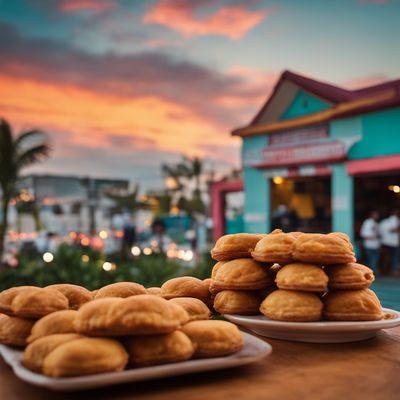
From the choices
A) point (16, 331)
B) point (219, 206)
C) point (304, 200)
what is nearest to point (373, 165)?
point (304, 200)

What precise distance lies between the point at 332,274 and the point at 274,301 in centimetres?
21

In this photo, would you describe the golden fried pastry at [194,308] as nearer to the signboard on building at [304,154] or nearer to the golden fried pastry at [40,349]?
the golden fried pastry at [40,349]

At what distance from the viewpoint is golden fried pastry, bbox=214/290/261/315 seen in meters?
1.66

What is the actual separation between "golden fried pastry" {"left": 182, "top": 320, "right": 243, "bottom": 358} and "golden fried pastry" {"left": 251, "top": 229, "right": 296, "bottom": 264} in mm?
425

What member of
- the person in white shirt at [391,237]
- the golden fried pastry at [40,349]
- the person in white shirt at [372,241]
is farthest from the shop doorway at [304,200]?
A: the golden fried pastry at [40,349]

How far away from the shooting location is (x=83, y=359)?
1021mm

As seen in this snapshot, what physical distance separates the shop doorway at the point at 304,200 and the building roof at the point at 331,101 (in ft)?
5.48

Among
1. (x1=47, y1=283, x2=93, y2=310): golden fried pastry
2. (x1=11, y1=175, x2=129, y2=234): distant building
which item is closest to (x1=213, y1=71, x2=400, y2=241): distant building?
(x1=47, y1=283, x2=93, y2=310): golden fried pastry

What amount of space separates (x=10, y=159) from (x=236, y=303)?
12.0 metres

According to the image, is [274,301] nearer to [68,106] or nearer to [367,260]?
[367,260]

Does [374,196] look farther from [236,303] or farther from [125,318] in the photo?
[125,318]

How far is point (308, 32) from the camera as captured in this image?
8219 mm

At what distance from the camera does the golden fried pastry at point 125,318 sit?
110 centimetres

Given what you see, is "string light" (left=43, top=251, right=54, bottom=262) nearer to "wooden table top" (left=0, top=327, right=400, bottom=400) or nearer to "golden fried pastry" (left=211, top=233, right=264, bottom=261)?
"golden fried pastry" (left=211, top=233, right=264, bottom=261)
